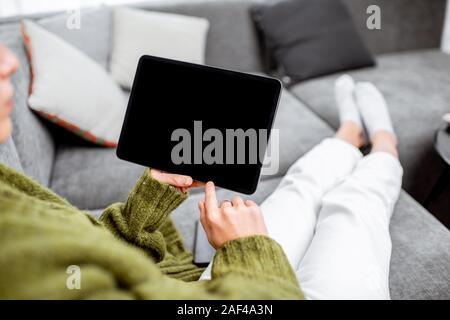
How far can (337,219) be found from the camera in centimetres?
89

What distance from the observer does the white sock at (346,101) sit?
56.6 inches

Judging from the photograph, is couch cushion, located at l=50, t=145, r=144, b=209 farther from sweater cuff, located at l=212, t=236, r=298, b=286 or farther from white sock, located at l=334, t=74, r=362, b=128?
white sock, located at l=334, t=74, r=362, b=128

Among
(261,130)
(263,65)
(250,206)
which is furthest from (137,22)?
(250,206)

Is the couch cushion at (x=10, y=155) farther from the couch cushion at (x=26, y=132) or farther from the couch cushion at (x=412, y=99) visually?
the couch cushion at (x=412, y=99)

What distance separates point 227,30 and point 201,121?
1.12m

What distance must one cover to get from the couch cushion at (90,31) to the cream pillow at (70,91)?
215 millimetres

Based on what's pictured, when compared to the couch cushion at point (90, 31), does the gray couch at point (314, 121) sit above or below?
below

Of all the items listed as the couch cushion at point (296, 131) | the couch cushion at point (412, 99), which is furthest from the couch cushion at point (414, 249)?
the couch cushion at point (412, 99)

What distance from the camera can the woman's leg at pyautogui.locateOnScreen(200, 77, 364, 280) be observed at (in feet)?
2.90

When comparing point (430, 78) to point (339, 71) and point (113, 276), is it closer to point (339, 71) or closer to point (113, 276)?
point (339, 71)

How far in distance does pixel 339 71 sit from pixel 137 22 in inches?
35.7

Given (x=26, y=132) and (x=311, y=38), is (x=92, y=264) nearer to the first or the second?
(x=26, y=132)

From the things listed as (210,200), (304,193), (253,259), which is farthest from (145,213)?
(304,193)

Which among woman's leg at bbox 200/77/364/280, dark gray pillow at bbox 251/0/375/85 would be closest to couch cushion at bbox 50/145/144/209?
woman's leg at bbox 200/77/364/280
